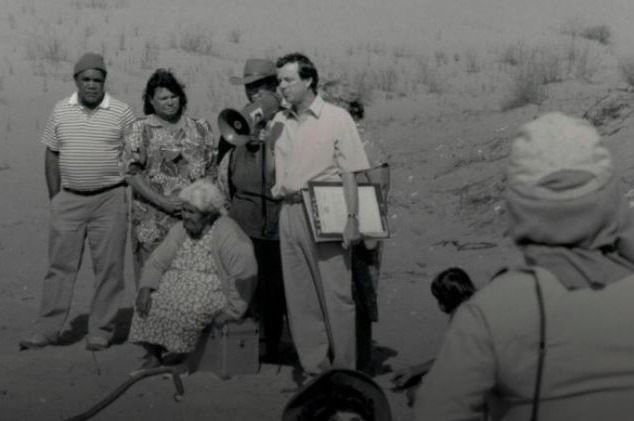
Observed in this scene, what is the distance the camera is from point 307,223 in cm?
751

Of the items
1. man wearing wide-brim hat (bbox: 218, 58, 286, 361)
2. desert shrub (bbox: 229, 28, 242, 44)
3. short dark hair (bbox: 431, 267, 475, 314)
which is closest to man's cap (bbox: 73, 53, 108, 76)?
man wearing wide-brim hat (bbox: 218, 58, 286, 361)

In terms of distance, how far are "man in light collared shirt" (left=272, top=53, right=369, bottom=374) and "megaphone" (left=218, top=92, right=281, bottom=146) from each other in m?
0.23

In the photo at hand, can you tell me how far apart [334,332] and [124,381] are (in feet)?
4.23

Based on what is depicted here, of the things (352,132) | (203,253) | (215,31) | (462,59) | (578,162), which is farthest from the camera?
(215,31)

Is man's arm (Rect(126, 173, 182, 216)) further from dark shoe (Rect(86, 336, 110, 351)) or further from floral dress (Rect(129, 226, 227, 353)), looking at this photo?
dark shoe (Rect(86, 336, 110, 351))

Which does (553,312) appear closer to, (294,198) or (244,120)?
(294,198)

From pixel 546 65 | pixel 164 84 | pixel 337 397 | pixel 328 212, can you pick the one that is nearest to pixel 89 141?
pixel 164 84

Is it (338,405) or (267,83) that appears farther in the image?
(267,83)

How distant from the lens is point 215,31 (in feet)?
96.3

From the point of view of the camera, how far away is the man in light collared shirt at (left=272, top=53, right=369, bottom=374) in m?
7.42

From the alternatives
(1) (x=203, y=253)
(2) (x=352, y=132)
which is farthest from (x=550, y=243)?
(1) (x=203, y=253)

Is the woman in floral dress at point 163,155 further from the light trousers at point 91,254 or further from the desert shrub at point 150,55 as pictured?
the desert shrub at point 150,55

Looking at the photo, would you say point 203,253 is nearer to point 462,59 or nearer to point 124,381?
point 124,381

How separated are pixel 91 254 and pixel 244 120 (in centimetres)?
159
